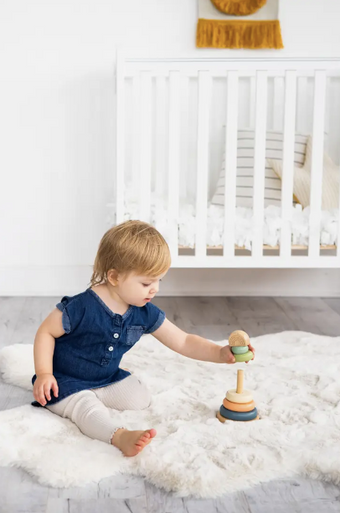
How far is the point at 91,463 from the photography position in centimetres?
115

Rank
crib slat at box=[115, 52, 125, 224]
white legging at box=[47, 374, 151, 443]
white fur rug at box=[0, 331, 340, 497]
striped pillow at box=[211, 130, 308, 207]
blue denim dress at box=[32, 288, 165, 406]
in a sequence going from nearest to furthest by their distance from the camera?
white fur rug at box=[0, 331, 340, 497] < white legging at box=[47, 374, 151, 443] < blue denim dress at box=[32, 288, 165, 406] < crib slat at box=[115, 52, 125, 224] < striped pillow at box=[211, 130, 308, 207]

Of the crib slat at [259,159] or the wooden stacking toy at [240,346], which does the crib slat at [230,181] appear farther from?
the wooden stacking toy at [240,346]

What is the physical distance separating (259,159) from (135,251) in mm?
999

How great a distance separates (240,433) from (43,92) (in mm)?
1869

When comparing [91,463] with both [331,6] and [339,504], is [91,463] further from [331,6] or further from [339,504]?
[331,6]

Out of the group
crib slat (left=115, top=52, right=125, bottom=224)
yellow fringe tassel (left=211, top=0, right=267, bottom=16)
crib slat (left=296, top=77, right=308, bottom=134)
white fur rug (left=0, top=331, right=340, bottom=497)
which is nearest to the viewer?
white fur rug (left=0, top=331, right=340, bottom=497)

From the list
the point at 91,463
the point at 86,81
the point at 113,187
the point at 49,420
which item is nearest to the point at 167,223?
the point at 113,187

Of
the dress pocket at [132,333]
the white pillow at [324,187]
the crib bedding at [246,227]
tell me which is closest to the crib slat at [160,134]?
the crib bedding at [246,227]

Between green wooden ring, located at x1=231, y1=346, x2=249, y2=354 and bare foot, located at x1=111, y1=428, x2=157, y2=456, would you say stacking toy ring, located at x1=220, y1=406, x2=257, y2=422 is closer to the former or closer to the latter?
green wooden ring, located at x1=231, y1=346, x2=249, y2=354

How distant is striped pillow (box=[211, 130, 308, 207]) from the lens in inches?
101

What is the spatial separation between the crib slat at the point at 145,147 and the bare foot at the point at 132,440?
110cm

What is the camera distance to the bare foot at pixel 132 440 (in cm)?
117

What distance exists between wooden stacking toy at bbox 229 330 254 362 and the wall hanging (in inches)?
67.5

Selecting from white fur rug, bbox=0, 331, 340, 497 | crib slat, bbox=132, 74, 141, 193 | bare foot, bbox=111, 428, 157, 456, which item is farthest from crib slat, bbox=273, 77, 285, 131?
bare foot, bbox=111, 428, 157, 456
